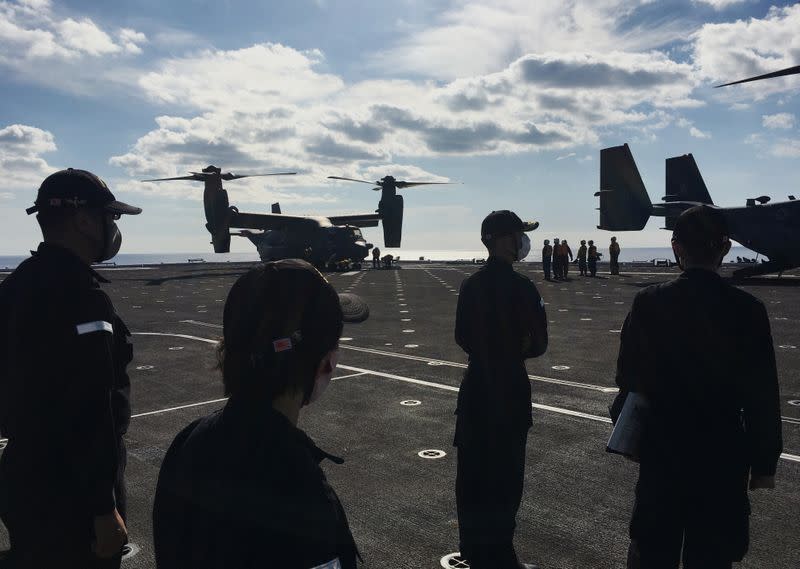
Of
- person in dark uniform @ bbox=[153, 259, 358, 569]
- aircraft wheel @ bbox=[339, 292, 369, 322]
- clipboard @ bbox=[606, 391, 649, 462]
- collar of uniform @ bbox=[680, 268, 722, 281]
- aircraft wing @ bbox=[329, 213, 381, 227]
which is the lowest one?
clipboard @ bbox=[606, 391, 649, 462]

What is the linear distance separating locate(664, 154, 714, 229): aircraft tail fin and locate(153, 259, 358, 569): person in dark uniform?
3378 cm

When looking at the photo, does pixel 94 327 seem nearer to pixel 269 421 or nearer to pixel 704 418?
pixel 269 421

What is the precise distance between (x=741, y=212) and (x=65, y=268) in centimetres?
2995

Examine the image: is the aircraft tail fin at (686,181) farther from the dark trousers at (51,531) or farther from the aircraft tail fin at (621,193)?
the dark trousers at (51,531)

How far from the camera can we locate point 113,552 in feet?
8.43

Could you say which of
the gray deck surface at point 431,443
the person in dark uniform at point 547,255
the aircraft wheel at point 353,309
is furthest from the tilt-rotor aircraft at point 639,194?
the aircraft wheel at point 353,309

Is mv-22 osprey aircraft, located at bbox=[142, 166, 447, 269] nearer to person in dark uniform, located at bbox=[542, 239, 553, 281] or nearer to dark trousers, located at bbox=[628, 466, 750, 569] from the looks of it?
person in dark uniform, located at bbox=[542, 239, 553, 281]

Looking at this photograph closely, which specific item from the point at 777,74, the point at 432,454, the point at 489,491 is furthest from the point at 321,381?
the point at 777,74

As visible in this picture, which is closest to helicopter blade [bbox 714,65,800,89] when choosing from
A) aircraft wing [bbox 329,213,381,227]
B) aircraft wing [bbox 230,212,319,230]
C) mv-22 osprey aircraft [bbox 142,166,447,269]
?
mv-22 osprey aircraft [bbox 142,166,447,269]

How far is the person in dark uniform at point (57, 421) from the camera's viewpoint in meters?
2.51

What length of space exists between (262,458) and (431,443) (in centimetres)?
477

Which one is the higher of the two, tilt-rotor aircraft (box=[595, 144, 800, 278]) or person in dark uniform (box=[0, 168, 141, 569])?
tilt-rotor aircraft (box=[595, 144, 800, 278])

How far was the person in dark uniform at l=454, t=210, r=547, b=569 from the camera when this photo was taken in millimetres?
3881

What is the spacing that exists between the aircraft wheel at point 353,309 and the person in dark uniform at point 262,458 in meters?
0.73
